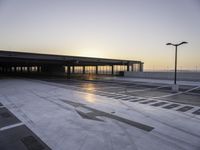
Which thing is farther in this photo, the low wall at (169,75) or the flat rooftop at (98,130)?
the low wall at (169,75)

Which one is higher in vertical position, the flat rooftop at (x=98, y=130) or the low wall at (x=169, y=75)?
the low wall at (x=169, y=75)

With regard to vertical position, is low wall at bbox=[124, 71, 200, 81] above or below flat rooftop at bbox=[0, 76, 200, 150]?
above

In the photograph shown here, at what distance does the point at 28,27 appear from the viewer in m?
21.7

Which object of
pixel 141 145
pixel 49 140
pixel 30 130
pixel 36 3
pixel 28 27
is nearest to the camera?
pixel 141 145

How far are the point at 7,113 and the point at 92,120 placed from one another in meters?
4.91

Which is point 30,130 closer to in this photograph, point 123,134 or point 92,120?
point 92,120

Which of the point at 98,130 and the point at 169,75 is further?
the point at 169,75

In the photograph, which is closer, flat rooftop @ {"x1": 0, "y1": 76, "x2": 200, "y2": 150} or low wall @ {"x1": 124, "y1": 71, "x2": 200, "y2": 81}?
flat rooftop @ {"x1": 0, "y1": 76, "x2": 200, "y2": 150}

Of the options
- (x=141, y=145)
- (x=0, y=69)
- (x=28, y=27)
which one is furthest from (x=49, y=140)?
(x=0, y=69)

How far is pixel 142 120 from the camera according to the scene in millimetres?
7355

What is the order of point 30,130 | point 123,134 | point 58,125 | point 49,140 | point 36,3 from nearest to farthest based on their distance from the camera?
point 49,140, point 123,134, point 30,130, point 58,125, point 36,3

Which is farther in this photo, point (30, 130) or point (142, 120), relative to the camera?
point (142, 120)

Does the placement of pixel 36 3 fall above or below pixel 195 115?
above

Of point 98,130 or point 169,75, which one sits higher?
point 169,75
